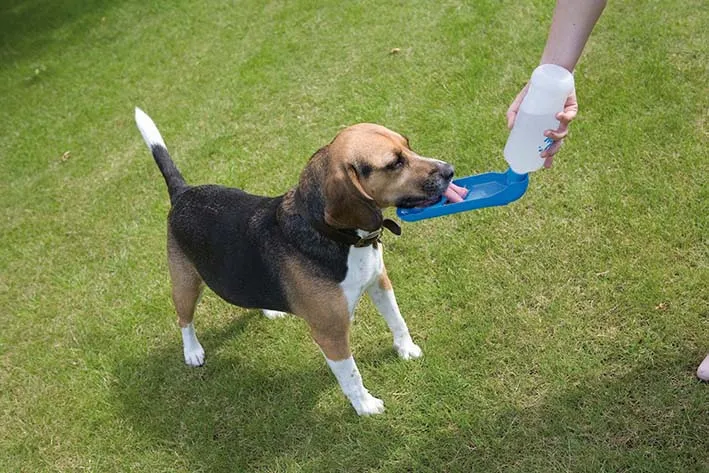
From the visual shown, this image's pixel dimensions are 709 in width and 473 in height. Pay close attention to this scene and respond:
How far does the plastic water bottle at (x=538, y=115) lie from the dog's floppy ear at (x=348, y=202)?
2.70ft

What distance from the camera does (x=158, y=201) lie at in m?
6.18

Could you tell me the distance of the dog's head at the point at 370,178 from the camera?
3.01m

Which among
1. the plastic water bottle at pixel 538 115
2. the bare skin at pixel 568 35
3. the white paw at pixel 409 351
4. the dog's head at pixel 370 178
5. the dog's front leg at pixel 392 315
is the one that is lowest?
the white paw at pixel 409 351

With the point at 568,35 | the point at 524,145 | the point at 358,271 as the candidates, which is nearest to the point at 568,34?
the point at 568,35

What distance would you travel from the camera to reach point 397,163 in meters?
3.08

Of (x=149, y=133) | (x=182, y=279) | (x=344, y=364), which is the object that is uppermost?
(x=149, y=133)

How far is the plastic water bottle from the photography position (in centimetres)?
294

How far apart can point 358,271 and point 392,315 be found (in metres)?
0.68

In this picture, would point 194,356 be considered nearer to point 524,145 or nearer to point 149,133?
point 149,133

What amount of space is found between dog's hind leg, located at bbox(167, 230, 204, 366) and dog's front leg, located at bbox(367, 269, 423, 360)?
1.20m

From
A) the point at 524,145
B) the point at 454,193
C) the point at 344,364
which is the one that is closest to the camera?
the point at 524,145

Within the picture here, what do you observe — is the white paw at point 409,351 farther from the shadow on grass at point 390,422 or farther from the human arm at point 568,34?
the human arm at point 568,34

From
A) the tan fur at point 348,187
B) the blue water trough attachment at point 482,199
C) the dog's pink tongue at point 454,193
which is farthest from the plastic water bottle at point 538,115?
the tan fur at point 348,187

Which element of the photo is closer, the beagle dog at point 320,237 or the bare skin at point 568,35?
the bare skin at point 568,35
